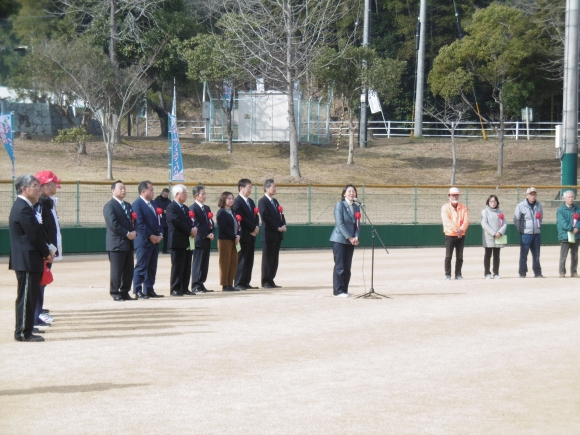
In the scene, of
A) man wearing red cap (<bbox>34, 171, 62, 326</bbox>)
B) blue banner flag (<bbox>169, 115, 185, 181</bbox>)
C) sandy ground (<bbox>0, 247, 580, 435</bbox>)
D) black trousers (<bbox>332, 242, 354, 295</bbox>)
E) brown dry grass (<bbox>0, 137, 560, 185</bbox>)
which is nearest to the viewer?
sandy ground (<bbox>0, 247, 580, 435</bbox>)

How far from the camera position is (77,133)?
138ft

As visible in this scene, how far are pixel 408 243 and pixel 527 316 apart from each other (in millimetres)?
17565

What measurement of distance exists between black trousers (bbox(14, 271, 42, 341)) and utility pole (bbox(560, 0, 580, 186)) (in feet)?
79.6

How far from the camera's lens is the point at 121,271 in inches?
544

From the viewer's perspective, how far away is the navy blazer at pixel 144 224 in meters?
14.5

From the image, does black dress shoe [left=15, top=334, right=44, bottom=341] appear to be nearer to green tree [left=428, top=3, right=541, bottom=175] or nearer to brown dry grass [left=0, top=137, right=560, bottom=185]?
brown dry grass [left=0, top=137, right=560, bottom=185]

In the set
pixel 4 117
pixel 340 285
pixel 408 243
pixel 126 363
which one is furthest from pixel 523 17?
pixel 126 363

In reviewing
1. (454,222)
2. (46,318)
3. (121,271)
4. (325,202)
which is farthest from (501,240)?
(325,202)

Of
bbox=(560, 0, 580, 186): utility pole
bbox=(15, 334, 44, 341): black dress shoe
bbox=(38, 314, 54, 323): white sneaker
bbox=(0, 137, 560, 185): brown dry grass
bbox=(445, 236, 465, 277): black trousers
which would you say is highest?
bbox=(560, 0, 580, 186): utility pole

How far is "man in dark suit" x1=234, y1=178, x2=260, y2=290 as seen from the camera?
52.9ft

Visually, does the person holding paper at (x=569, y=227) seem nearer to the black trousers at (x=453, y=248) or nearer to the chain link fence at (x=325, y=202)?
the black trousers at (x=453, y=248)

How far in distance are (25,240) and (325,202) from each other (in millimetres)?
19834

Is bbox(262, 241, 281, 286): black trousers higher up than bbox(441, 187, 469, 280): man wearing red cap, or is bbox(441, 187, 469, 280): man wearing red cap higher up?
bbox(441, 187, 469, 280): man wearing red cap

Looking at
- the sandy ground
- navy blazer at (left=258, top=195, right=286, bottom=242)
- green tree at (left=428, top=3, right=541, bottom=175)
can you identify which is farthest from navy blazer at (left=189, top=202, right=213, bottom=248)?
green tree at (left=428, top=3, right=541, bottom=175)
